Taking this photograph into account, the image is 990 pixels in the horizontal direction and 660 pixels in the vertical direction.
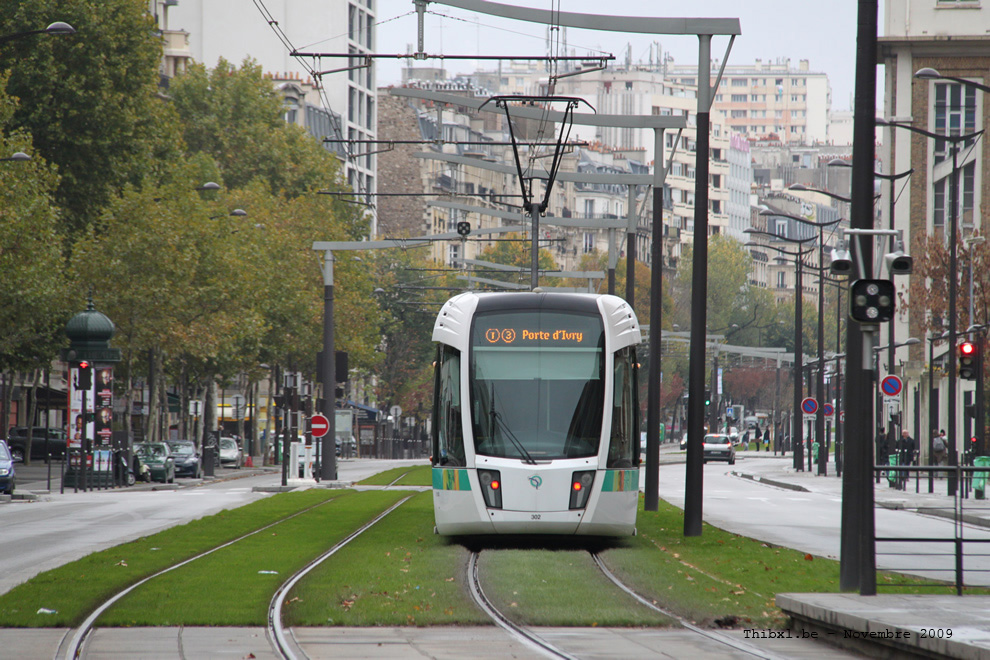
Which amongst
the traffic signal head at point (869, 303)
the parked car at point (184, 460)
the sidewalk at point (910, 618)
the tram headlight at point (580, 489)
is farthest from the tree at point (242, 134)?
the sidewalk at point (910, 618)

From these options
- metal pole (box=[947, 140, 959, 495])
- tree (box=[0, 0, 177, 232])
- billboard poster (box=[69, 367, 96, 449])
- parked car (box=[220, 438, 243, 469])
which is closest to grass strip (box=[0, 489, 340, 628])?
billboard poster (box=[69, 367, 96, 449])

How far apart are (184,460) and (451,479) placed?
35674 mm

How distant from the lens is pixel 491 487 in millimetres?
19234

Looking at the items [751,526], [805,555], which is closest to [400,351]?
[751,526]

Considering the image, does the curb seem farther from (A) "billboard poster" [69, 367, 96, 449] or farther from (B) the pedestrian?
(A) "billboard poster" [69, 367, 96, 449]

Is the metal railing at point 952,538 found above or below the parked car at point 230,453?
above

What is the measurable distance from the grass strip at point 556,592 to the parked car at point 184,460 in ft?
118

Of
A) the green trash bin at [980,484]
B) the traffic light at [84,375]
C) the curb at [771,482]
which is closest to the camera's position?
the green trash bin at [980,484]

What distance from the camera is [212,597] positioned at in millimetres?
14062

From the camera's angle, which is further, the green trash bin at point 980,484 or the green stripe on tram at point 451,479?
the green stripe on tram at point 451,479

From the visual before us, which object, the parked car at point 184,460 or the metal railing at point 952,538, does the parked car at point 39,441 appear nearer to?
the parked car at point 184,460

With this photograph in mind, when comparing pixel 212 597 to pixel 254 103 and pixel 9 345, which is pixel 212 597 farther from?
pixel 254 103

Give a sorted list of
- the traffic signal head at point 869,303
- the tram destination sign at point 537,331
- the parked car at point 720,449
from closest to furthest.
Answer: the traffic signal head at point 869,303, the tram destination sign at point 537,331, the parked car at point 720,449

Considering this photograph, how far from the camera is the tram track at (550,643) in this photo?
1109 centimetres
